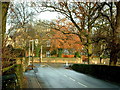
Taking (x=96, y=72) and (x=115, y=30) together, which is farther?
(x=96, y=72)

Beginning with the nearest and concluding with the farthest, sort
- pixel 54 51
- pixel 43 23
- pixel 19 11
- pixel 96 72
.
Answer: pixel 96 72 < pixel 43 23 < pixel 19 11 < pixel 54 51

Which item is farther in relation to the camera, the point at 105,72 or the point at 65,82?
the point at 105,72

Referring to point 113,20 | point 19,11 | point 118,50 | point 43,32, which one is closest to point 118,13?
point 113,20

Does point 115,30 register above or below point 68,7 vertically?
below

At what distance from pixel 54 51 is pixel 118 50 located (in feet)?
181

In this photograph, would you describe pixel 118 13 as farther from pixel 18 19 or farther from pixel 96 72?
pixel 18 19

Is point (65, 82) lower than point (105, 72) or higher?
lower

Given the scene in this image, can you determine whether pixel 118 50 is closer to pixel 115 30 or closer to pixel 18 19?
pixel 115 30

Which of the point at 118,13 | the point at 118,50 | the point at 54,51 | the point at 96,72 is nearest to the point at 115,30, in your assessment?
the point at 118,50

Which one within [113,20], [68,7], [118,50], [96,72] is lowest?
[96,72]

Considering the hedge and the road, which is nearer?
the road

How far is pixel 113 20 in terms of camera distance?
2250 cm

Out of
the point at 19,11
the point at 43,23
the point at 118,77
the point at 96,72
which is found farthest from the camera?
the point at 19,11

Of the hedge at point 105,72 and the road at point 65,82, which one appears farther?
the hedge at point 105,72
